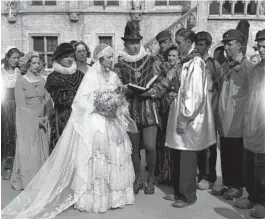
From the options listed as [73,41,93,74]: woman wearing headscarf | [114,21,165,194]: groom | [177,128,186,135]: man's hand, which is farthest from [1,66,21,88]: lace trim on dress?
[177,128,186,135]: man's hand

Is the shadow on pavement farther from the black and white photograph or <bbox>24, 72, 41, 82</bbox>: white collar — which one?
<bbox>24, 72, 41, 82</bbox>: white collar

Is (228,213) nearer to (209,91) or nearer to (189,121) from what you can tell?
(189,121)

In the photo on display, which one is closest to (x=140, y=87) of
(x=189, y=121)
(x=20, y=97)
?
(x=189, y=121)

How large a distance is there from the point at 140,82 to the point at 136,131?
683 millimetres

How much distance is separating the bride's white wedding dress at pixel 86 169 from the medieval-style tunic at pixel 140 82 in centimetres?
43

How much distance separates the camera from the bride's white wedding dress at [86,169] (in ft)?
12.6

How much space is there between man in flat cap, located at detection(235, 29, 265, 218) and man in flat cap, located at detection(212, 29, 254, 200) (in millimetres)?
316

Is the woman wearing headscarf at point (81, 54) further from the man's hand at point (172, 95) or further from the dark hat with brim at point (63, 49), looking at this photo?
the man's hand at point (172, 95)

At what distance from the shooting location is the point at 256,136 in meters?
3.63

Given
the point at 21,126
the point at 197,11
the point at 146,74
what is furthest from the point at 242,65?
the point at 197,11

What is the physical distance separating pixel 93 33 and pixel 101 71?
10.9 meters

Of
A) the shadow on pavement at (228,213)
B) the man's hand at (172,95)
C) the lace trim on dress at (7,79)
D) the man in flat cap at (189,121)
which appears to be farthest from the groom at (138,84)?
the lace trim on dress at (7,79)

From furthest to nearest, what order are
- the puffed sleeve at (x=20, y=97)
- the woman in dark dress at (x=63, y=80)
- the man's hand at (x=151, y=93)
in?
the puffed sleeve at (x=20, y=97) → the woman in dark dress at (x=63, y=80) → the man's hand at (x=151, y=93)

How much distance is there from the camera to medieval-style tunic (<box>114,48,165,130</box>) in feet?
14.5
